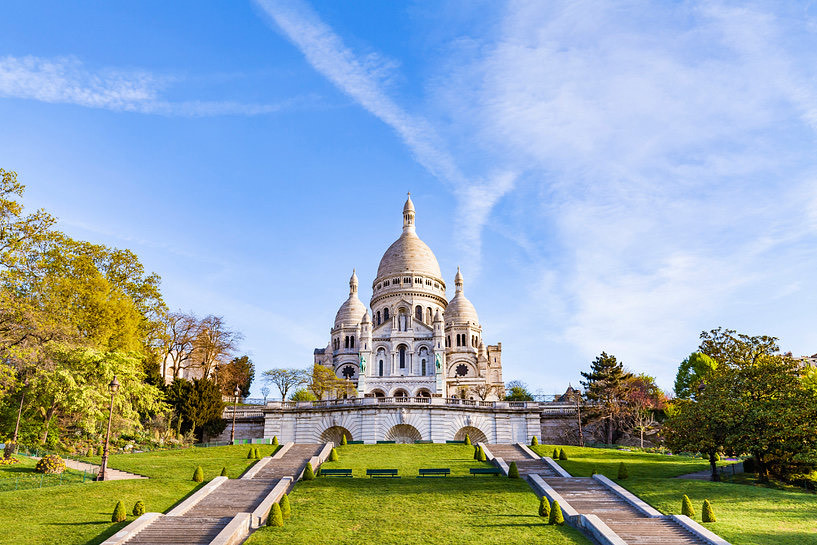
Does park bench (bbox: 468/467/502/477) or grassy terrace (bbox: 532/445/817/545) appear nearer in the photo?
grassy terrace (bbox: 532/445/817/545)

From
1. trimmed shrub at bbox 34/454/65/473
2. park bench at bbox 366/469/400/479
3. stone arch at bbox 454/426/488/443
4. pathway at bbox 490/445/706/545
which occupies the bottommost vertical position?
pathway at bbox 490/445/706/545

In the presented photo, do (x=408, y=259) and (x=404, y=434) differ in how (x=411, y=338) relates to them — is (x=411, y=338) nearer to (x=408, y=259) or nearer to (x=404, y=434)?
(x=408, y=259)

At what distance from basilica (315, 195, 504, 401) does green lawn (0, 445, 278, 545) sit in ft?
139

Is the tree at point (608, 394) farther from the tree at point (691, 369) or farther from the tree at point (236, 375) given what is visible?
the tree at point (236, 375)

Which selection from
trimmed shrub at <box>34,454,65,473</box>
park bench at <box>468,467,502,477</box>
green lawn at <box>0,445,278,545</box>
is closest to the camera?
green lawn at <box>0,445,278,545</box>

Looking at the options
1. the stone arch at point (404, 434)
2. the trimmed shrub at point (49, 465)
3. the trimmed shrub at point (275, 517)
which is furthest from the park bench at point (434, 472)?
the trimmed shrub at point (49, 465)

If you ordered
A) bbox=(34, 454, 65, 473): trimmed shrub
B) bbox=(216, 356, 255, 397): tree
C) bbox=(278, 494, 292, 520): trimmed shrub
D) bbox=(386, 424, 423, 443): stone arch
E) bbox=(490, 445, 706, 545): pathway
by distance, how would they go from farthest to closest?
bbox=(216, 356, 255, 397): tree < bbox=(386, 424, 423, 443): stone arch < bbox=(34, 454, 65, 473): trimmed shrub < bbox=(278, 494, 292, 520): trimmed shrub < bbox=(490, 445, 706, 545): pathway

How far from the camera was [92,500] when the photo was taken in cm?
2639

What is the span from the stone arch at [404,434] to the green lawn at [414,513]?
1299 cm

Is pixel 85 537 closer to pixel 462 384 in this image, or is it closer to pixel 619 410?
pixel 619 410

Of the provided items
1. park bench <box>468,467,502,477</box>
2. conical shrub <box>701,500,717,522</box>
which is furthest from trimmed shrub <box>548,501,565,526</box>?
park bench <box>468,467,502,477</box>

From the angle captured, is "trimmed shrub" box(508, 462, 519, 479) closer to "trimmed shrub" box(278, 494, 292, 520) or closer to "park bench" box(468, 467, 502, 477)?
"park bench" box(468, 467, 502, 477)

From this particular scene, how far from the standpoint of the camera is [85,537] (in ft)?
71.5

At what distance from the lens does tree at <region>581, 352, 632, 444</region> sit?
51781mm
